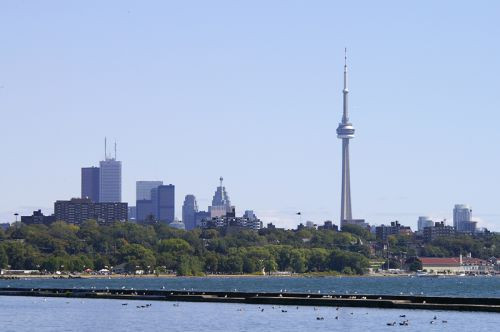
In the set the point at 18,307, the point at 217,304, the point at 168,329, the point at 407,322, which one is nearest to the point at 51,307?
the point at 18,307

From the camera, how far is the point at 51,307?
16075cm

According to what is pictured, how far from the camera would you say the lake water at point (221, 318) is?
400 ft

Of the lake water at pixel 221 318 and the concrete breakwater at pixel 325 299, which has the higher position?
the concrete breakwater at pixel 325 299

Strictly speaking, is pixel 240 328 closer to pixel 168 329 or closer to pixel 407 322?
pixel 168 329

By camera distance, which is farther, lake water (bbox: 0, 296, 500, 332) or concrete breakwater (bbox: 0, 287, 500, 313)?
concrete breakwater (bbox: 0, 287, 500, 313)

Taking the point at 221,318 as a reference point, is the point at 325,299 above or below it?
above

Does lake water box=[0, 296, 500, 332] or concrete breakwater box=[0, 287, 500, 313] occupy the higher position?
concrete breakwater box=[0, 287, 500, 313]

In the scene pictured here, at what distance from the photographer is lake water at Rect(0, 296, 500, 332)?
400ft

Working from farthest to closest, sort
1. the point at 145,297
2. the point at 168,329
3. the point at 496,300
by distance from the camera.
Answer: the point at 145,297
the point at 496,300
the point at 168,329

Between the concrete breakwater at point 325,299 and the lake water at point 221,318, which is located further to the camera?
the concrete breakwater at point 325,299

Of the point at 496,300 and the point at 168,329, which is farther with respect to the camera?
the point at 496,300

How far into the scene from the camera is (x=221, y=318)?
13525 centimetres

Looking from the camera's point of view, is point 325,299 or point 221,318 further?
point 325,299

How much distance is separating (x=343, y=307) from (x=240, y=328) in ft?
98.5
